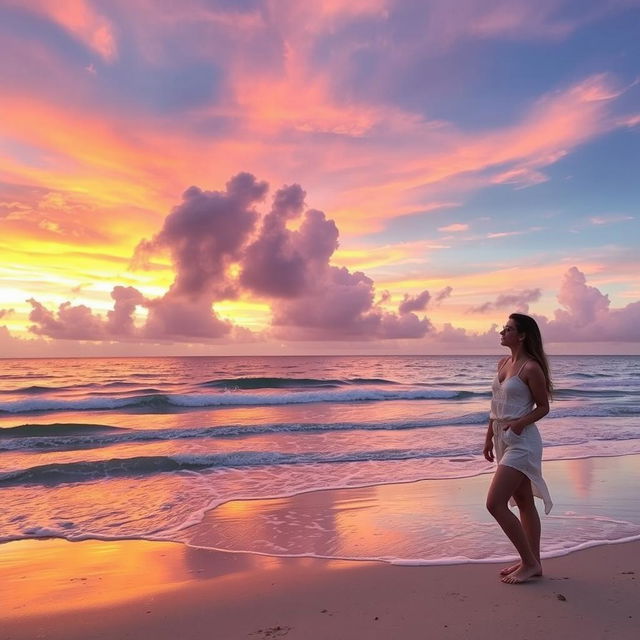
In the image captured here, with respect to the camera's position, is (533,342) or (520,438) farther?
(533,342)

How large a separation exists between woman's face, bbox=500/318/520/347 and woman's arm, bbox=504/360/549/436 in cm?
24

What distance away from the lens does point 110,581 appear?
5.45m

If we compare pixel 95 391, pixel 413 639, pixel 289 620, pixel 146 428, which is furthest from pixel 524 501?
pixel 95 391

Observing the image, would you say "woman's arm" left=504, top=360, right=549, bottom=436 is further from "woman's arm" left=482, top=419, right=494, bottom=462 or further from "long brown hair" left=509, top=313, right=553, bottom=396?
"woman's arm" left=482, top=419, right=494, bottom=462

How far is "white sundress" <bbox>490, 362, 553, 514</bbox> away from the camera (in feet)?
15.4

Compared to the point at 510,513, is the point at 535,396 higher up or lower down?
higher up

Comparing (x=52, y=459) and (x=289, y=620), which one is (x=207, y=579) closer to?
(x=289, y=620)

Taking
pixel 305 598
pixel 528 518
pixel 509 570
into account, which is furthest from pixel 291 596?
pixel 528 518

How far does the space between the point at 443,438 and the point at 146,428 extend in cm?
1015

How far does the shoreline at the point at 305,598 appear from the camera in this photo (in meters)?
4.07

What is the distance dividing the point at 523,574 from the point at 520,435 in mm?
1253

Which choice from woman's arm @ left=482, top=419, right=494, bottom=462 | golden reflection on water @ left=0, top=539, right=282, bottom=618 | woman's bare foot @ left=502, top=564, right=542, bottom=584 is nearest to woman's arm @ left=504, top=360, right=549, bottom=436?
woman's arm @ left=482, top=419, right=494, bottom=462

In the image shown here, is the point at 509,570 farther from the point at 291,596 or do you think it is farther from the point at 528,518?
the point at 291,596

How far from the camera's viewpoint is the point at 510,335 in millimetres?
4883
